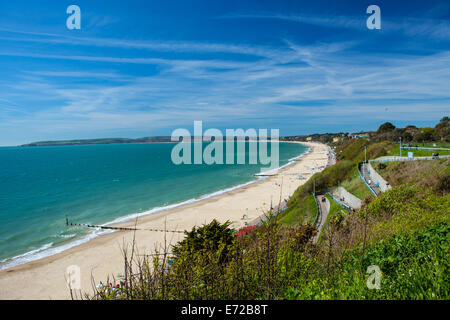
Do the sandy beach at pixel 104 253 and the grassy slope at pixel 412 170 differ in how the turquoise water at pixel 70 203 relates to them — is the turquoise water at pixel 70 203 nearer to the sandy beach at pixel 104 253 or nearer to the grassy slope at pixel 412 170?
the sandy beach at pixel 104 253

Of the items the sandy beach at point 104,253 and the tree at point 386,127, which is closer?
the sandy beach at point 104,253

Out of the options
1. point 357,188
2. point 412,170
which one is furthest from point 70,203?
point 412,170

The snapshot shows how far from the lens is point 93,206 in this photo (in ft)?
132

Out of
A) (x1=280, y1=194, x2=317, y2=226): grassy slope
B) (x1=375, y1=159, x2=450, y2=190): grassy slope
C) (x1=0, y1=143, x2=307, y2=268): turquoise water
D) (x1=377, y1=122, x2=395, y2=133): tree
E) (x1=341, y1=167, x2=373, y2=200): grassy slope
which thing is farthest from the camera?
(x1=377, y1=122, x2=395, y2=133): tree

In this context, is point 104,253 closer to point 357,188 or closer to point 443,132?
point 357,188

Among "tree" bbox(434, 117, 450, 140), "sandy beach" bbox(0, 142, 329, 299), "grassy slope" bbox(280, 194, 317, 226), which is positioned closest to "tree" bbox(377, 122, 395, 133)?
"tree" bbox(434, 117, 450, 140)

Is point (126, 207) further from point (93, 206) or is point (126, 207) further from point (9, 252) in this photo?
point (9, 252)

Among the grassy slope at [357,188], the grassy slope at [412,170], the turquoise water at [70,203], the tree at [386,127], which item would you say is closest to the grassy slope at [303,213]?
the grassy slope at [357,188]

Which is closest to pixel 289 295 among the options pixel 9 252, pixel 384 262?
pixel 384 262

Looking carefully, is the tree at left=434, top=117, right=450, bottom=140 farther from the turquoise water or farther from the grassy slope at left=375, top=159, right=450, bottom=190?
the turquoise water

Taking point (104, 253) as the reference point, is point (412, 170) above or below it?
above

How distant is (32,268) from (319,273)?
24406 mm

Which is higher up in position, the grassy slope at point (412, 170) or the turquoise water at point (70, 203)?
the grassy slope at point (412, 170)

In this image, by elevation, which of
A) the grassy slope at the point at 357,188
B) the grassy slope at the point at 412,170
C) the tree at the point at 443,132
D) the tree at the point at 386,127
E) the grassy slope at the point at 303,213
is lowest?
the grassy slope at the point at 303,213
